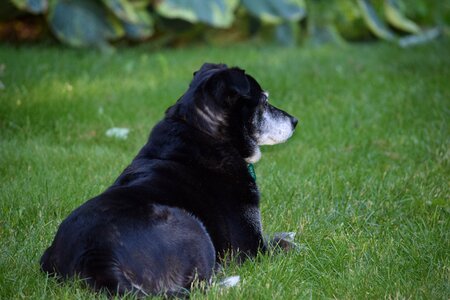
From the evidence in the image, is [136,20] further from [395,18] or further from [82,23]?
[395,18]

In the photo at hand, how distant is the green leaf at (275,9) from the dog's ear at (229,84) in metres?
5.90

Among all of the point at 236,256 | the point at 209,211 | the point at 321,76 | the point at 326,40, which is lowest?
the point at 326,40

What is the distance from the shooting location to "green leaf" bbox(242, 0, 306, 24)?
30.6 ft

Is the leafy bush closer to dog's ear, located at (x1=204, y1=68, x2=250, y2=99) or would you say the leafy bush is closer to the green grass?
the green grass

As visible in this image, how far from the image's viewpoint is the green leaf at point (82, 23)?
827cm

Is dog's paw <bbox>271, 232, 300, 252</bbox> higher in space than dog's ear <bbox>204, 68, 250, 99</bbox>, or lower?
lower

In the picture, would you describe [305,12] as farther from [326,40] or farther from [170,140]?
[170,140]

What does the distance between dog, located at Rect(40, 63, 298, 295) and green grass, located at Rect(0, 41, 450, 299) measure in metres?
0.13

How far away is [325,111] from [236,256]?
3.37m

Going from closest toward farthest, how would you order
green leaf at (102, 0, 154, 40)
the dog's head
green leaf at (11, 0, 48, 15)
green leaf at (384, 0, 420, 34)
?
the dog's head, green leaf at (11, 0, 48, 15), green leaf at (102, 0, 154, 40), green leaf at (384, 0, 420, 34)

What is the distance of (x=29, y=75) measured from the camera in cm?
712

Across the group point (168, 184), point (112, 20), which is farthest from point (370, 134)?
point (112, 20)

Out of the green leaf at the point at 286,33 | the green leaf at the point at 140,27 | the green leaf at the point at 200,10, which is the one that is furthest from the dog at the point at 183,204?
the green leaf at the point at 286,33

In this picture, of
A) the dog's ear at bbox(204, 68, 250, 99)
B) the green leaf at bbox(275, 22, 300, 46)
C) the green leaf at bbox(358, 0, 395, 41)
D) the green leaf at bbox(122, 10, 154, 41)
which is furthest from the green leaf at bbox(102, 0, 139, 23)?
the dog's ear at bbox(204, 68, 250, 99)
